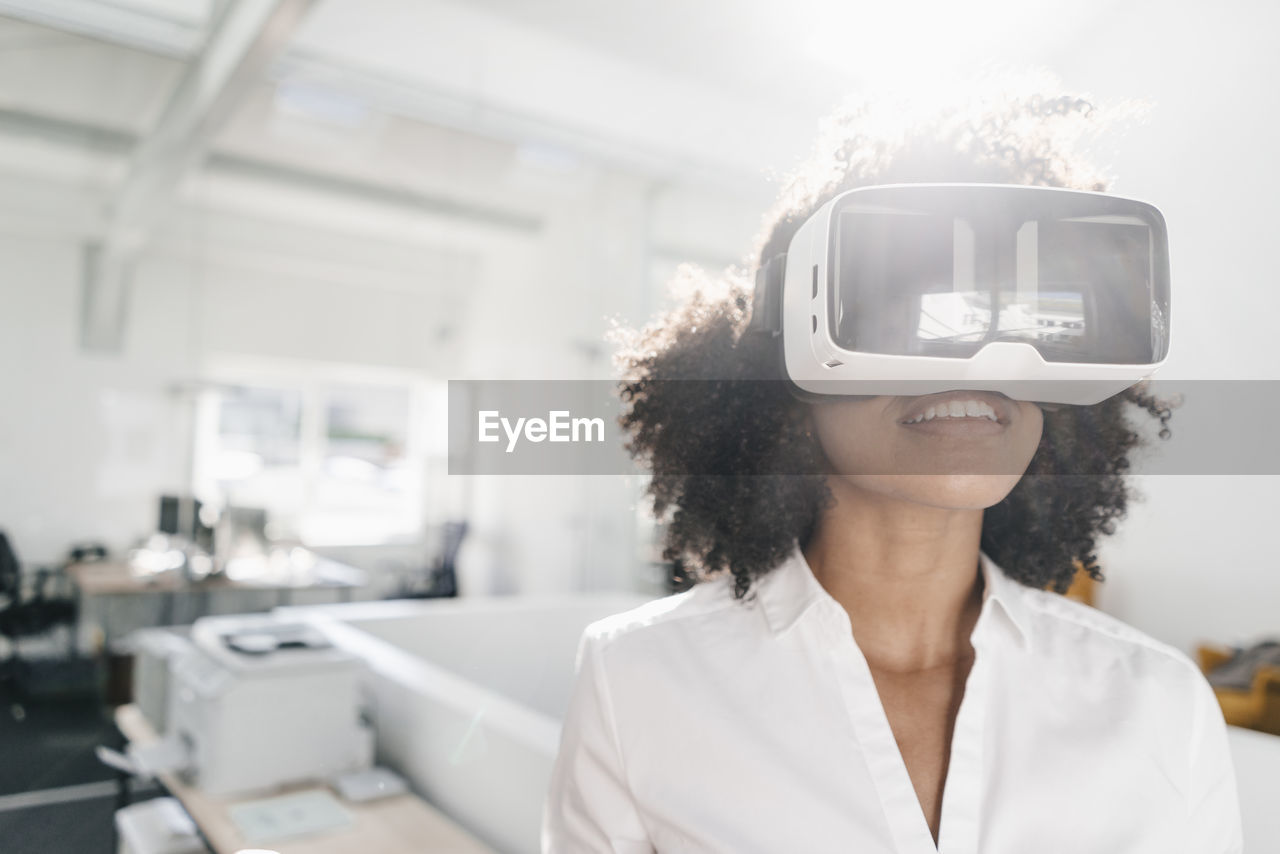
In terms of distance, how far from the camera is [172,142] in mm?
2686

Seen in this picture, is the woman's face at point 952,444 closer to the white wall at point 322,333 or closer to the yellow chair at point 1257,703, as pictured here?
the white wall at point 322,333

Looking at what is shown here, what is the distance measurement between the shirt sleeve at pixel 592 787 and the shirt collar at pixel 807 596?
0.19m

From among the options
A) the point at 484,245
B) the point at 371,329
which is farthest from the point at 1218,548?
the point at 484,245

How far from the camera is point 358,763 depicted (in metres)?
1.73

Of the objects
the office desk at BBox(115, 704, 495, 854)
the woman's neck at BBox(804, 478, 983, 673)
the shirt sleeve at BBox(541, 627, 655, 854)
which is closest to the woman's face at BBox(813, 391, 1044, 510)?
the woman's neck at BBox(804, 478, 983, 673)

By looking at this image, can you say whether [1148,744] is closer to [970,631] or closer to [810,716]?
[970,631]

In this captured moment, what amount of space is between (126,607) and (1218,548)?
2.95 metres

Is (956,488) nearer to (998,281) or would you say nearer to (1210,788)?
(998,281)

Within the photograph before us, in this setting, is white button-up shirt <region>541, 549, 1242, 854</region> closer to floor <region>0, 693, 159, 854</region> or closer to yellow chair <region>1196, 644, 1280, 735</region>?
floor <region>0, 693, 159, 854</region>

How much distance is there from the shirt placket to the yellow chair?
106 centimetres

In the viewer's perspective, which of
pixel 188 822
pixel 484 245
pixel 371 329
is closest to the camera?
pixel 188 822

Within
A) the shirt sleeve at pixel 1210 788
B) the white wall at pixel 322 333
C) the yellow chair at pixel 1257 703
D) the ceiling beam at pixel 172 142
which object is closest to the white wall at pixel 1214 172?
the shirt sleeve at pixel 1210 788

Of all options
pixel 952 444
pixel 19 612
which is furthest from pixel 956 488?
pixel 19 612

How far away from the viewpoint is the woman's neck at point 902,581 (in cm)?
86
